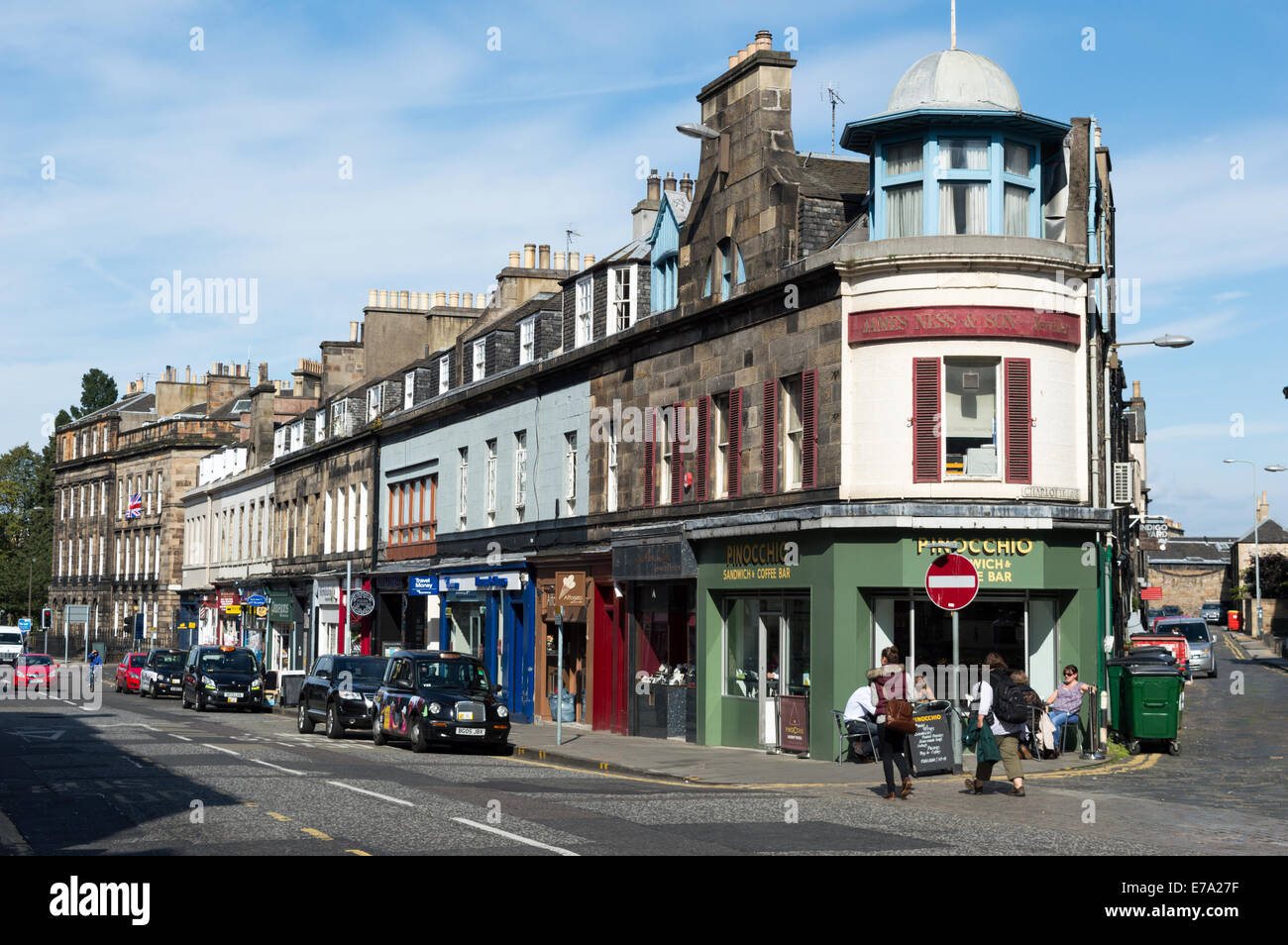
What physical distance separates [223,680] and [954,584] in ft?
87.5

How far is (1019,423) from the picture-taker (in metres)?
23.2

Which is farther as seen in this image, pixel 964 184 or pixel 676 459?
pixel 676 459

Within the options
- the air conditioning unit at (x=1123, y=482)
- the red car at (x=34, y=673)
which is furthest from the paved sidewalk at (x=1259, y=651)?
the red car at (x=34, y=673)

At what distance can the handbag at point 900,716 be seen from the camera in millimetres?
17609

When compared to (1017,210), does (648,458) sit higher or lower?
lower

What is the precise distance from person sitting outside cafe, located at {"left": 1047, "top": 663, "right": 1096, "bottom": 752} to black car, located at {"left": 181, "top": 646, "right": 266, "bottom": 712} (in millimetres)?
24754

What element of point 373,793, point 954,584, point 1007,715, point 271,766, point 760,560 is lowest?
point 271,766

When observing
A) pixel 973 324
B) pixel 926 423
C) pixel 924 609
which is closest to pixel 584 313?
pixel 926 423

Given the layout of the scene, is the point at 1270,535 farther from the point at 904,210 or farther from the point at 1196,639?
the point at 904,210

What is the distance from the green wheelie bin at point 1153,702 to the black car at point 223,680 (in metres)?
25.1

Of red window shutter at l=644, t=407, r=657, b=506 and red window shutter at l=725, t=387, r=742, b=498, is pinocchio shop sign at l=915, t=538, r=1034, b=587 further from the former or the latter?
red window shutter at l=644, t=407, r=657, b=506
